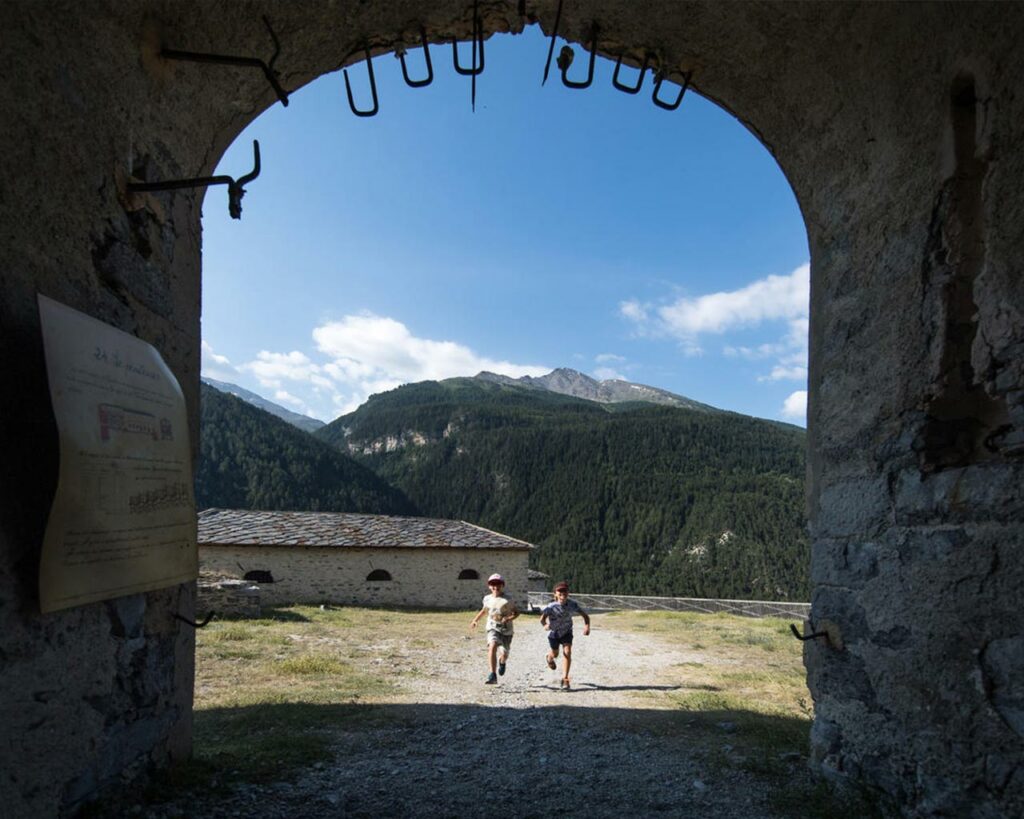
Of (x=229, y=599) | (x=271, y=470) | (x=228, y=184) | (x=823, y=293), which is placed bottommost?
(x=229, y=599)

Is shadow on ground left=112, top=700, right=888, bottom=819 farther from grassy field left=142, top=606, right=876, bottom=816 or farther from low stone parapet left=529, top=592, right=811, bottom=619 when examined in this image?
low stone parapet left=529, top=592, right=811, bottom=619

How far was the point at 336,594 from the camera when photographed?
16781 mm

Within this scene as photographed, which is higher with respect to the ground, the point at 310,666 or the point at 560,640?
the point at 560,640

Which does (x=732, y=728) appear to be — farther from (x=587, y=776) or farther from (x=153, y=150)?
(x=153, y=150)

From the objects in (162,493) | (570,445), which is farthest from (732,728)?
(570,445)

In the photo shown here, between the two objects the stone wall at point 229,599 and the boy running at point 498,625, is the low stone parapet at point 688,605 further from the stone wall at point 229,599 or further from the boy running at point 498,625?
the boy running at point 498,625

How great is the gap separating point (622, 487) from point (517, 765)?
5765 centimetres

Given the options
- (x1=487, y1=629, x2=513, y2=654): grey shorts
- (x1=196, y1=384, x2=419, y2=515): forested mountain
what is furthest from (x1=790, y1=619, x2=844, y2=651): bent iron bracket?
(x1=196, y1=384, x2=419, y2=515): forested mountain

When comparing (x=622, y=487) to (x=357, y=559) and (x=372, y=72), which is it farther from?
(x=372, y=72)

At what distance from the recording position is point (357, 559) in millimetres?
17078

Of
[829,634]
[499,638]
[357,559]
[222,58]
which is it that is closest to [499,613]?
[499,638]

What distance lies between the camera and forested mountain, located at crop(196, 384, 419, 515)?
52.7 metres

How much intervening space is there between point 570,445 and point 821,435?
212 feet

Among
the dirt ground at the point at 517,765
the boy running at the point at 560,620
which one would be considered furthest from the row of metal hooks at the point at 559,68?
the boy running at the point at 560,620
